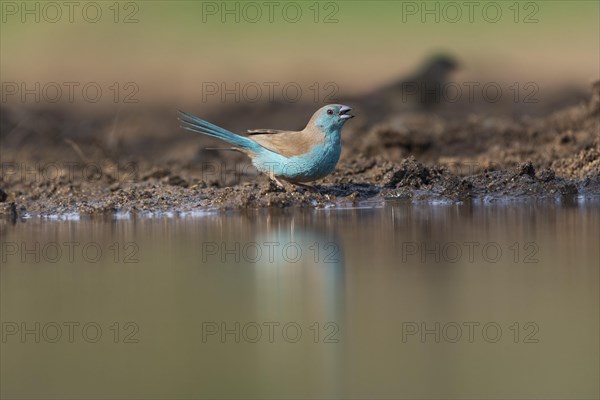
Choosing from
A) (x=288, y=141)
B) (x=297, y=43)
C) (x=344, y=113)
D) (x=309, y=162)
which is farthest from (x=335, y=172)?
(x=297, y=43)

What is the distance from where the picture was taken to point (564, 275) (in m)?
6.26

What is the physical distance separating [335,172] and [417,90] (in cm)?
568

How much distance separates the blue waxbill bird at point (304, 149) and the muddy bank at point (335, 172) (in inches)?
8.9

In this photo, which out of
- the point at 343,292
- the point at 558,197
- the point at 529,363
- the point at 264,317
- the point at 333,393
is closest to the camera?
the point at 333,393

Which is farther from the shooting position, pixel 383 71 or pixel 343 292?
pixel 383 71

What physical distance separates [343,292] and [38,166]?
712cm

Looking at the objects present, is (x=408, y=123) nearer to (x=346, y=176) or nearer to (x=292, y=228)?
(x=346, y=176)

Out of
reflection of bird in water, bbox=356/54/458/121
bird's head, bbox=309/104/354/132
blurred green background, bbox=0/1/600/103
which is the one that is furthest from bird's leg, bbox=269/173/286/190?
blurred green background, bbox=0/1/600/103

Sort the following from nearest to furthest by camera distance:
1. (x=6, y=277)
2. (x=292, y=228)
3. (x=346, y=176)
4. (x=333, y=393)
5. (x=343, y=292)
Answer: (x=333, y=393) < (x=343, y=292) < (x=6, y=277) < (x=292, y=228) < (x=346, y=176)

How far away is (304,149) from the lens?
9.46 metres

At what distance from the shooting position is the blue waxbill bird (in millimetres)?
9438

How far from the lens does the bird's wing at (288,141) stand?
9.48 meters

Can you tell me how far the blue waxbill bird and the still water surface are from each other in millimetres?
904

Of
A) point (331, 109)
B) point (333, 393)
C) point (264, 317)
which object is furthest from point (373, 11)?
point (333, 393)
